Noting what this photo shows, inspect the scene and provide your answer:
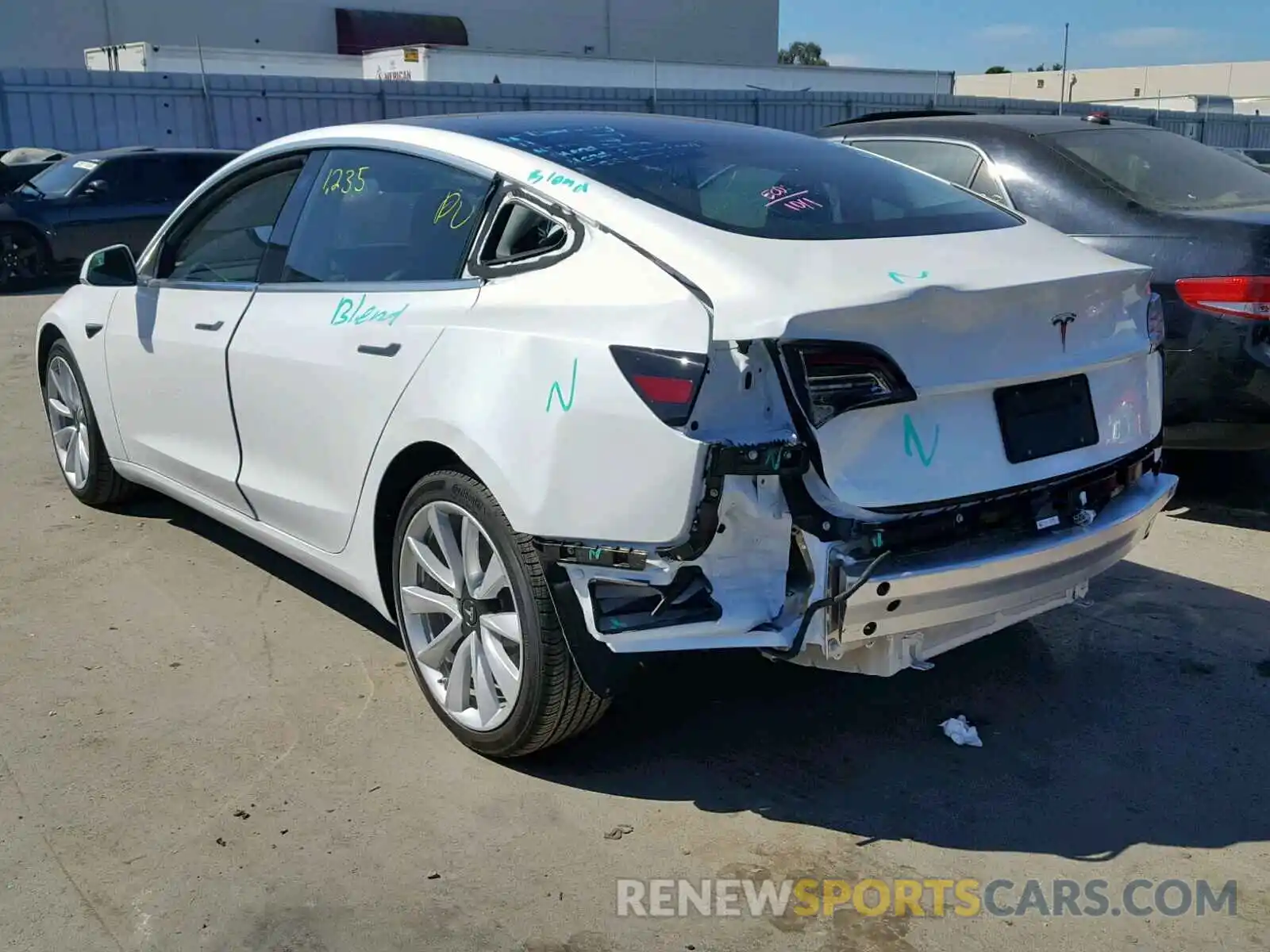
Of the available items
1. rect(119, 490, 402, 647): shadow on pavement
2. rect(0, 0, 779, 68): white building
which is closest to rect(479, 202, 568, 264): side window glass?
rect(119, 490, 402, 647): shadow on pavement

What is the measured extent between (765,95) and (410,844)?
24.7 m

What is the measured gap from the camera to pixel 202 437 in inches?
174

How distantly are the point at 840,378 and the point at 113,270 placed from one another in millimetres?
3302

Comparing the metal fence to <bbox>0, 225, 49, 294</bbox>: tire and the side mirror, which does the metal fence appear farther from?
the side mirror

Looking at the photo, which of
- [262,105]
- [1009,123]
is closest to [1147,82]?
[262,105]

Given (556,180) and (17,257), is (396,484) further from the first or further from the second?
(17,257)

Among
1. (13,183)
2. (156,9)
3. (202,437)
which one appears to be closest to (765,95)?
(13,183)

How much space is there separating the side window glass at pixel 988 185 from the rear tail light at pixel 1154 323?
2253 mm

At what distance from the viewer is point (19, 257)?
13938mm

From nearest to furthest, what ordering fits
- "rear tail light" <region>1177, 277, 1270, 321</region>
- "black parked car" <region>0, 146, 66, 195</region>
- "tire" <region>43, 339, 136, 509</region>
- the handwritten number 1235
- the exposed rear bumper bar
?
the exposed rear bumper bar
the handwritten number 1235
"rear tail light" <region>1177, 277, 1270, 321</region>
"tire" <region>43, 339, 136, 509</region>
"black parked car" <region>0, 146, 66, 195</region>

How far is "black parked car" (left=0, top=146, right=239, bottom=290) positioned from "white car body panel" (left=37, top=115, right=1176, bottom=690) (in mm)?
11770

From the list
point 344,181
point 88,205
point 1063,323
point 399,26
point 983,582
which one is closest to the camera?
point 983,582

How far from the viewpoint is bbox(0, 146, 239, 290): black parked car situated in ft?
45.6

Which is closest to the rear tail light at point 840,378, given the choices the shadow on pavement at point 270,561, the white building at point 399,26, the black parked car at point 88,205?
the shadow on pavement at point 270,561
